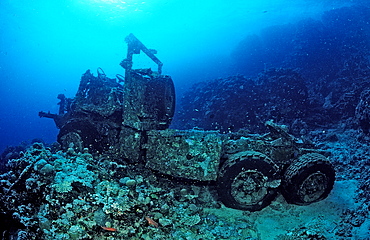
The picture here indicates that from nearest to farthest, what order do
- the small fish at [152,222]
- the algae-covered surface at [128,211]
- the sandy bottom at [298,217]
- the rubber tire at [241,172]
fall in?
1. the algae-covered surface at [128,211]
2. the small fish at [152,222]
3. the sandy bottom at [298,217]
4. the rubber tire at [241,172]

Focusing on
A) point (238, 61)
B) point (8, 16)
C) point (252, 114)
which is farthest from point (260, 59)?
point (8, 16)

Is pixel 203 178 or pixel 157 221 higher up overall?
pixel 203 178

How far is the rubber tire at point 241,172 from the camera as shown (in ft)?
14.0

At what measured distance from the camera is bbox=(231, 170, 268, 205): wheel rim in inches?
171

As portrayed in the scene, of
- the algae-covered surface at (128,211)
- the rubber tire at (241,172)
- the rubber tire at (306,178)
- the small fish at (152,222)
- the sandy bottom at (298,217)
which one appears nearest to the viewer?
the algae-covered surface at (128,211)

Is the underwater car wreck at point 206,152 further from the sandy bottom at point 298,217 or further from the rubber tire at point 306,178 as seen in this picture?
the sandy bottom at point 298,217

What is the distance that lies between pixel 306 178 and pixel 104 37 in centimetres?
10707

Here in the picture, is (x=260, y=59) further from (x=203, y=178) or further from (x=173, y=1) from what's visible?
(x=203, y=178)

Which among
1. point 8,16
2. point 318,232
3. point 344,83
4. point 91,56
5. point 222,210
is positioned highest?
point 91,56

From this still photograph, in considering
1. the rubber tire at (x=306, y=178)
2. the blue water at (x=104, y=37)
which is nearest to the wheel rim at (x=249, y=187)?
the rubber tire at (x=306, y=178)

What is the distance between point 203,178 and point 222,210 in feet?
2.69

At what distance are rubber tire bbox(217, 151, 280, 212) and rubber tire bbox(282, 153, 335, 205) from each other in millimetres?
330

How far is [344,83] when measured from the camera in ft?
45.6

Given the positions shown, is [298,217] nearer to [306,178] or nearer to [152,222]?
[306,178]
